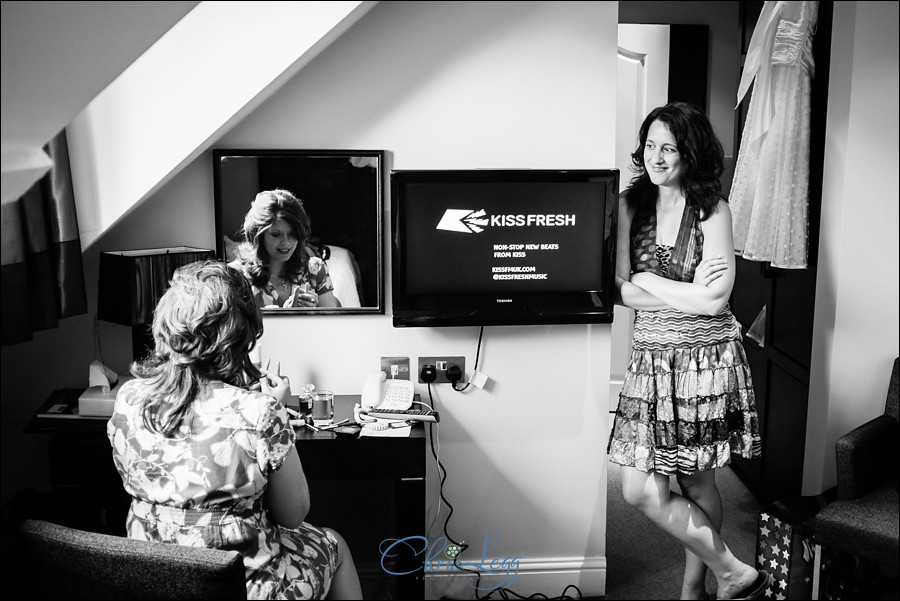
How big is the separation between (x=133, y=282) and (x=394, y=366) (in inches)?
25.1

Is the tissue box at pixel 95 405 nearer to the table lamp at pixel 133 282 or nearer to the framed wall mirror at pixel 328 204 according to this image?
the table lamp at pixel 133 282

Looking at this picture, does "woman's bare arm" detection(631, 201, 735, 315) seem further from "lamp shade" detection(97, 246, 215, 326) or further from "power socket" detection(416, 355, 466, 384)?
"lamp shade" detection(97, 246, 215, 326)

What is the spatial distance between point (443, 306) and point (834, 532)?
3.10 feet

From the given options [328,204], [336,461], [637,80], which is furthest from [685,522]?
[637,80]

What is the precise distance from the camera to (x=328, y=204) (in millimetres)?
1946

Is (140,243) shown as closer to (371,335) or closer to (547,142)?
(371,335)

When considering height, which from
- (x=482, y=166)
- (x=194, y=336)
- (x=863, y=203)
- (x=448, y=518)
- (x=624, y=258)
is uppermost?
(x=482, y=166)

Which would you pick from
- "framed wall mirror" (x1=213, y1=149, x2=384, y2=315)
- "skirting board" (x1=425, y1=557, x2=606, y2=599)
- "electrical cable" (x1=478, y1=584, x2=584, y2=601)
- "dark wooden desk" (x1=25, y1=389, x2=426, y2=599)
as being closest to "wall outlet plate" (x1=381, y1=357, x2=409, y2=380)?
"framed wall mirror" (x1=213, y1=149, x2=384, y2=315)

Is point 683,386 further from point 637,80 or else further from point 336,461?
point 637,80

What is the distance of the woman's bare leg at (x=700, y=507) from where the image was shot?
Answer: 6.49 feet

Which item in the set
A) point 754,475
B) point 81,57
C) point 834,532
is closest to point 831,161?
point 834,532

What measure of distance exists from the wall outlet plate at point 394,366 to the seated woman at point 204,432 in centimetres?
68

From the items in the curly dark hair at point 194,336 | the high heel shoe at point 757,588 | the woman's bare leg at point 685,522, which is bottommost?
the high heel shoe at point 757,588

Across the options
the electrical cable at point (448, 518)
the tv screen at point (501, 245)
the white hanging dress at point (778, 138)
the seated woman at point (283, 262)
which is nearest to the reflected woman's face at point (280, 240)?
the seated woman at point (283, 262)
